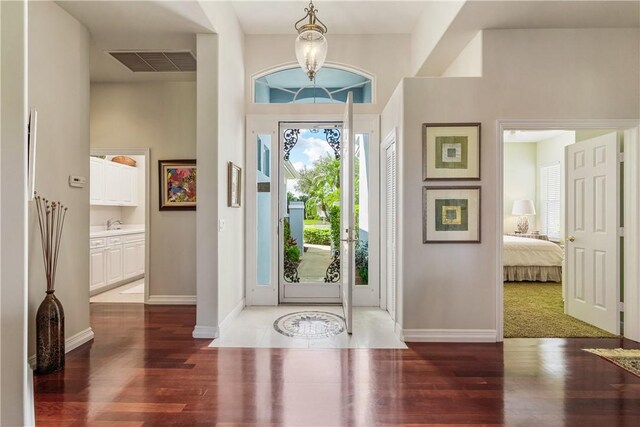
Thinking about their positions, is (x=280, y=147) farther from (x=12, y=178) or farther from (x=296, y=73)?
(x=12, y=178)

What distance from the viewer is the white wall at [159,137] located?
5.01m

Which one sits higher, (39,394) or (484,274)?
(484,274)

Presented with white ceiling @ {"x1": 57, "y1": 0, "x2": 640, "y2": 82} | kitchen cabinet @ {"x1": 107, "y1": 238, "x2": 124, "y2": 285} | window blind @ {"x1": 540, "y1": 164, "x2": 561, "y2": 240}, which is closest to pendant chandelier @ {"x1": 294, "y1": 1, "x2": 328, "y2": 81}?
white ceiling @ {"x1": 57, "y1": 0, "x2": 640, "y2": 82}

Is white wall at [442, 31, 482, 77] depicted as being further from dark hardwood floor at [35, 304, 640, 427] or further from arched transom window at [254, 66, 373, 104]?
dark hardwood floor at [35, 304, 640, 427]

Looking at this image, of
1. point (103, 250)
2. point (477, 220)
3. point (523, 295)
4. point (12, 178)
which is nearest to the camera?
point (12, 178)

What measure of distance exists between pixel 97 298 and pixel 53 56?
3538 mm

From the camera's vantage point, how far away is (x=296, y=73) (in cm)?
484

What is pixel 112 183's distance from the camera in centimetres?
645

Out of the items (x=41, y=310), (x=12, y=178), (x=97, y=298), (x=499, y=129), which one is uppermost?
(x=499, y=129)

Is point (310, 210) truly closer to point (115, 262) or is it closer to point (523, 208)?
point (115, 262)

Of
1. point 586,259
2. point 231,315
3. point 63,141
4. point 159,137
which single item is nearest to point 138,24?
point 63,141

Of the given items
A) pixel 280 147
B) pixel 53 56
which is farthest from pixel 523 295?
pixel 53 56

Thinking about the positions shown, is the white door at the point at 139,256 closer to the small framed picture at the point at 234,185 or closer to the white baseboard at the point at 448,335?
the small framed picture at the point at 234,185

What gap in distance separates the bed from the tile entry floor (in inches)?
118
